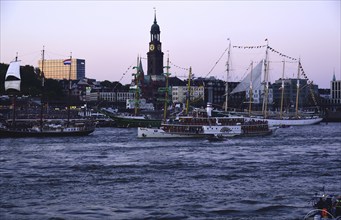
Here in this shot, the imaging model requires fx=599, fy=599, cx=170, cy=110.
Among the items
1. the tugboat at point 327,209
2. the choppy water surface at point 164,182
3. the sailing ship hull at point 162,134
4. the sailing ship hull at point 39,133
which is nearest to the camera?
the tugboat at point 327,209

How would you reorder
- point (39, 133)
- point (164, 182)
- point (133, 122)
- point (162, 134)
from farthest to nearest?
point (133, 122) → point (39, 133) → point (162, 134) → point (164, 182)

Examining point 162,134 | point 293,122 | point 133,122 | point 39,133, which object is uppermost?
point 293,122

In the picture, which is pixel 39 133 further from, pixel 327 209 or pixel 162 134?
pixel 327 209

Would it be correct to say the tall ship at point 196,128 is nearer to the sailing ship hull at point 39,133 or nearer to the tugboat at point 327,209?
the sailing ship hull at point 39,133

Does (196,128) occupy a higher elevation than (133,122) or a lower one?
higher

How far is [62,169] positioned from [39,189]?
8.57 metres

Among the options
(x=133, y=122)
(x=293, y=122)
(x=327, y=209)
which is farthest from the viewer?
(x=293, y=122)

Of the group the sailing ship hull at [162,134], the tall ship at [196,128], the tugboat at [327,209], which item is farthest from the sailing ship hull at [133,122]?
the tugboat at [327,209]

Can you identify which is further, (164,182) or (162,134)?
(162,134)

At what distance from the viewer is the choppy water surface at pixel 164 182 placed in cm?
2459

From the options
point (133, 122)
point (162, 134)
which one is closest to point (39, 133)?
point (162, 134)

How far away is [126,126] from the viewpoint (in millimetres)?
107125

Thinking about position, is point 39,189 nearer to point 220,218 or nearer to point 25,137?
point 220,218

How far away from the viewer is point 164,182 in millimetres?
32219
